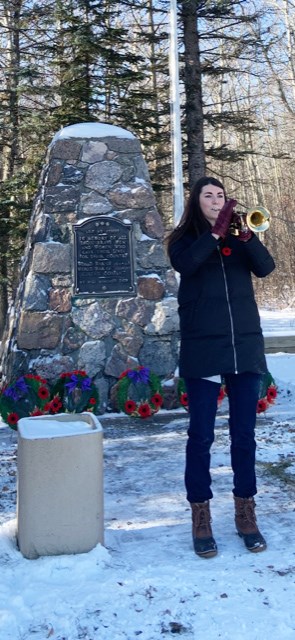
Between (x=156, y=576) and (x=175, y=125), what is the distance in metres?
10.5

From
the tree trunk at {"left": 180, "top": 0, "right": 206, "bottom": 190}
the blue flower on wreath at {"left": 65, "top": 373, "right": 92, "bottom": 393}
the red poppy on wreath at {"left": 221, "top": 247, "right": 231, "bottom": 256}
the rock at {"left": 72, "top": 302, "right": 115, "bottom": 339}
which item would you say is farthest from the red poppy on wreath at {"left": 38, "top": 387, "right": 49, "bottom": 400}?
the tree trunk at {"left": 180, "top": 0, "right": 206, "bottom": 190}

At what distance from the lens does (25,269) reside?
6691mm

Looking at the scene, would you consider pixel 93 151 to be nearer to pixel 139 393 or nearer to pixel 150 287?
pixel 150 287

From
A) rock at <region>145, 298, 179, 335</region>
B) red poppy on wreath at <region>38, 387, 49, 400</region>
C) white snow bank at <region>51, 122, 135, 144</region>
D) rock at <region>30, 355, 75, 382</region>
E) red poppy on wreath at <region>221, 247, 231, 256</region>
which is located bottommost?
red poppy on wreath at <region>38, 387, 49, 400</region>

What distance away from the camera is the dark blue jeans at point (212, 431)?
9.55ft

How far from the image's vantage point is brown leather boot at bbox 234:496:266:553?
294 centimetres

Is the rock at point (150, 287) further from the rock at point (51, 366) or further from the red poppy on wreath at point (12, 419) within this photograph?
the red poppy on wreath at point (12, 419)

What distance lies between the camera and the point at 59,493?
9.29 ft

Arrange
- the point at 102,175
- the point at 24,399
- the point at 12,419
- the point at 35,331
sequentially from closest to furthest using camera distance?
1. the point at 12,419
2. the point at 24,399
3. the point at 35,331
4. the point at 102,175

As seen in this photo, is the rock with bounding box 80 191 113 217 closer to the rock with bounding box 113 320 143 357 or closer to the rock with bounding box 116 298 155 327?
the rock with bounding box 116 298 155 327

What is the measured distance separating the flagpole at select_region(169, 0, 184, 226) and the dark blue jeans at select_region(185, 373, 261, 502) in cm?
903

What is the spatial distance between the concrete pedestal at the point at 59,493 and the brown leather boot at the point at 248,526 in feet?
2.19

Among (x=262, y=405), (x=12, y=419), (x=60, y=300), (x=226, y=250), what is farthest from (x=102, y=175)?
(x=226, y=250)

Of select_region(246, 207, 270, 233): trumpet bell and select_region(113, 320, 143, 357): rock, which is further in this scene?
select_region(113, 320, 143, 357): rock
